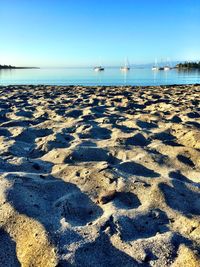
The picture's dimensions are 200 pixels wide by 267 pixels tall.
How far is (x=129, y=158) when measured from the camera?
15.2 feet

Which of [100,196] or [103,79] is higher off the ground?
[100,196]

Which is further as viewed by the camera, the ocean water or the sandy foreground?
the ocean water

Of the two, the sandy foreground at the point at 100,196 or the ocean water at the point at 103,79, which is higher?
the sandy foreground at the point at 100,196

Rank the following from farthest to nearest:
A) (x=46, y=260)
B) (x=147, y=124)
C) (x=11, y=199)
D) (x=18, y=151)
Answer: (x=147, y=124) → (x=18, y=151) → (x=11, y=199) → (x=46, y=260)

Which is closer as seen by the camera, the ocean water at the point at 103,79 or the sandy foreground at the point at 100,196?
the sandy foreground at the point at 100,196

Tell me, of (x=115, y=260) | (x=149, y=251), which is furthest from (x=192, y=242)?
(x=115, y=260)

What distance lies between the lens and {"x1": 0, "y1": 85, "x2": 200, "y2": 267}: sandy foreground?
2.54m

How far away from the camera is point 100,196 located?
11.5ft

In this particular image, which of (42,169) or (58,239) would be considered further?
(42,169)

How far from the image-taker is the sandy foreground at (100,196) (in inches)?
100

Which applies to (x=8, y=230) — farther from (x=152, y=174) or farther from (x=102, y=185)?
(x=152, y=174)

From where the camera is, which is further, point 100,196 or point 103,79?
point 103,79

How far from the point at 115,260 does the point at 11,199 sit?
4.19ft

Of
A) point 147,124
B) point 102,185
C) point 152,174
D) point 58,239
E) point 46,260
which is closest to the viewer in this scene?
point 46,260
